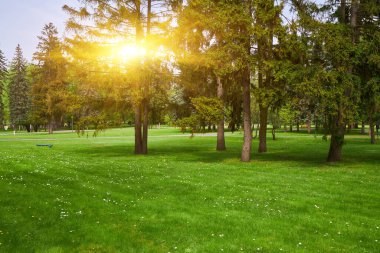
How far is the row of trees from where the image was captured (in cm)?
1912

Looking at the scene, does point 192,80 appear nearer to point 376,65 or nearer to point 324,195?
point 376,65

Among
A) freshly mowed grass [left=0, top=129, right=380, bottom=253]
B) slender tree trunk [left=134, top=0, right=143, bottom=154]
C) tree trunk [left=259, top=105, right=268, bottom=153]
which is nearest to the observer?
freshly mowed grass [left=0, top=129, right=380, bottom=253]

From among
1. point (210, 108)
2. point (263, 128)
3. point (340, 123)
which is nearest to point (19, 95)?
point (263, 128)

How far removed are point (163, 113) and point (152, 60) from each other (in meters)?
4.42

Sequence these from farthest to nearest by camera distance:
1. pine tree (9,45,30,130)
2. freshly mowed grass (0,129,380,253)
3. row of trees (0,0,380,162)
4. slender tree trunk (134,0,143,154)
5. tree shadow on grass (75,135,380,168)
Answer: pine tree (9,45,30,130)
slender tree trunk (134,0,143,154)
tree shadow on grass (75,135,380,168)
row of trees (0,0,380,162)
freshly mowed grass (0,129,380,253)

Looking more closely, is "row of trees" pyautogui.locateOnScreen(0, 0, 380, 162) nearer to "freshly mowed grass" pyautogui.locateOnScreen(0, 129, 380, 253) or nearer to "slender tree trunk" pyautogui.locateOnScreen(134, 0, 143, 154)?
"slender tree trunk" pyautogui.locateOnScreen(134, 0, 143, 154)

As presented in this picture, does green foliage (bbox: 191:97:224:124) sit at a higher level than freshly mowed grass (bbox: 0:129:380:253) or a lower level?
higher

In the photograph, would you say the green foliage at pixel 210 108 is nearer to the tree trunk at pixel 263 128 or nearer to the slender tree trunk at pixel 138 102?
the slender tree trunk at pixel 138 102

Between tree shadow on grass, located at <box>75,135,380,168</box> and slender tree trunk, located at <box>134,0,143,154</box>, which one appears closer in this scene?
tree shadow on grass, located at <box>75,135,380,168</box>

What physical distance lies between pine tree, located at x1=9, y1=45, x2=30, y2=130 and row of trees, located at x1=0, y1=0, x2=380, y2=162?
197ft

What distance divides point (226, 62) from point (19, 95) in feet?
246

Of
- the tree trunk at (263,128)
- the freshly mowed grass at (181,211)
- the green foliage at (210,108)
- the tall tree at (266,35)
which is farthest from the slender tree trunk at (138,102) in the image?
the freshly mowed grass at (181,211)

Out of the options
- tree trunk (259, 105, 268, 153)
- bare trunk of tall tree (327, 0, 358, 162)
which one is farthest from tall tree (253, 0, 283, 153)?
tree trunk (259, 105, 268, 153)

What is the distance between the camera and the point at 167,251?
7414 millimetres
